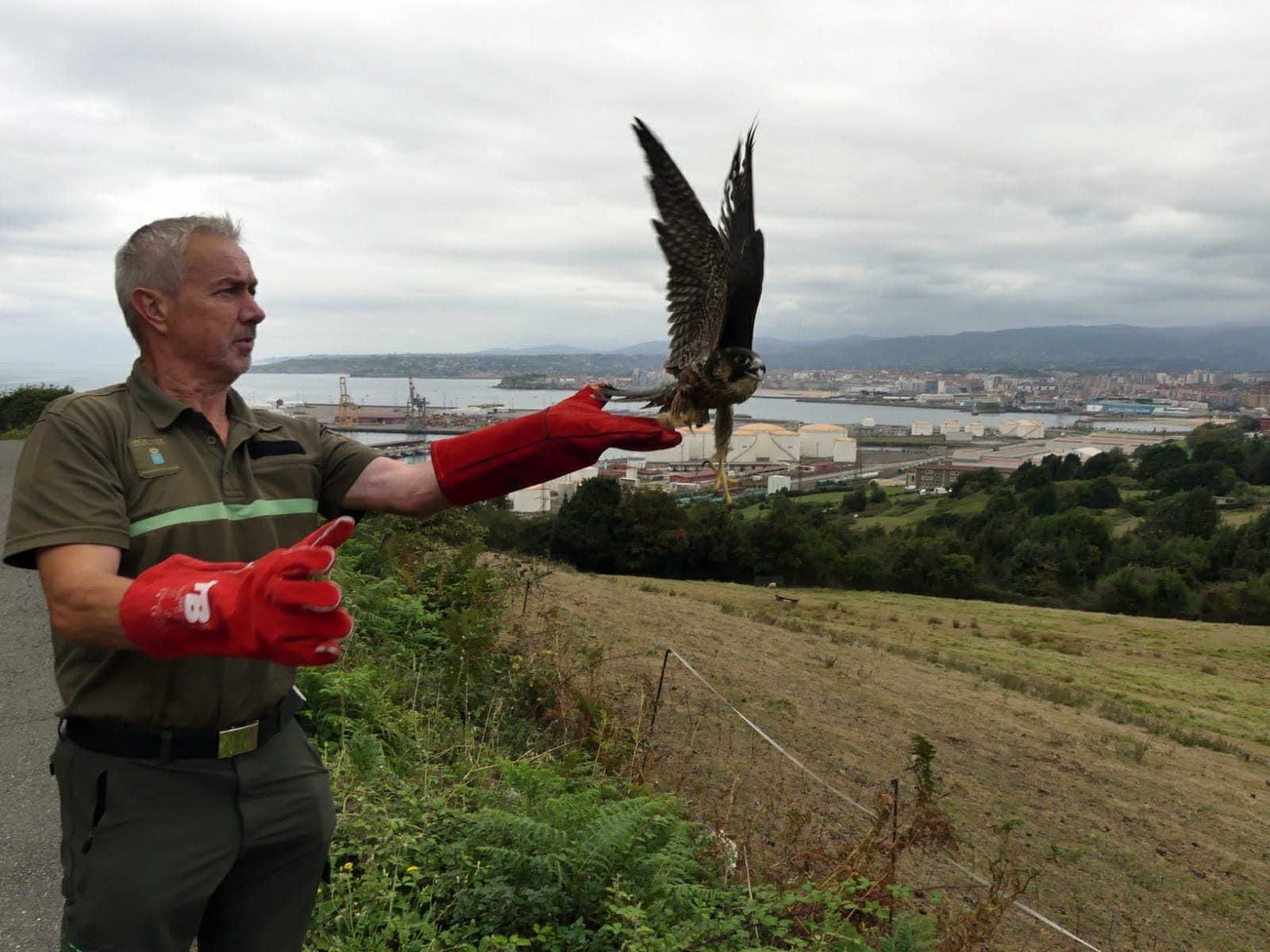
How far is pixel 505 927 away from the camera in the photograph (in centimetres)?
325

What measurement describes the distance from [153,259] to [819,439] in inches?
1638

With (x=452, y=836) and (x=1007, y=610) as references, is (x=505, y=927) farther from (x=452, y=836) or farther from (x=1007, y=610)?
(x=1007, y=610)

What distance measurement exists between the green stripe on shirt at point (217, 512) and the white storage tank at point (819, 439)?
35791mm

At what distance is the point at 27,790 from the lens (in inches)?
167

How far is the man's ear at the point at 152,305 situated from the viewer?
1850 millimetres

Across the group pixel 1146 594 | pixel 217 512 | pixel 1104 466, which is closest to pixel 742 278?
pixel 217 512

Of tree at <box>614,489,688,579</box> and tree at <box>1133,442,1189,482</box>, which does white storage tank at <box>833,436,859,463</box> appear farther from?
tree at <box>1133,442,1189,482</box>

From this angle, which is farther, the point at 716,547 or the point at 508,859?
the point at 716,547

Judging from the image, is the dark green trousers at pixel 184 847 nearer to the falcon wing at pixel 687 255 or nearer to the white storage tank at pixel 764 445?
the falcon wing at pixel 687 255

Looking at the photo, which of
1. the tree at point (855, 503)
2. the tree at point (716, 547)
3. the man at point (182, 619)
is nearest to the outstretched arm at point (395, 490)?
the man at point (182, 619)

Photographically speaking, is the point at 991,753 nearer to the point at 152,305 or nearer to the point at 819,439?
the point at 152,305

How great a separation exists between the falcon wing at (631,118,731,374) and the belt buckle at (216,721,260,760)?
1.89 m

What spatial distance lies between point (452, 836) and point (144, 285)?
2714 mm

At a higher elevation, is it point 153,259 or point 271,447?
point 153,259
